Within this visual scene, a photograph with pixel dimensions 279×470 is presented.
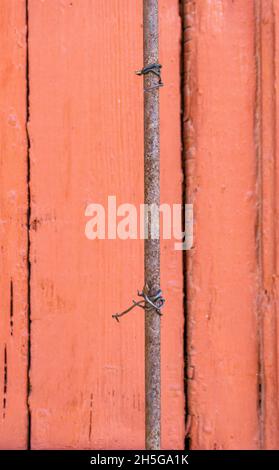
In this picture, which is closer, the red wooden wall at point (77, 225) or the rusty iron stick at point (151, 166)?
the rusty iron stick at point (151, 166)

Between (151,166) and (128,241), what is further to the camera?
(128,241)

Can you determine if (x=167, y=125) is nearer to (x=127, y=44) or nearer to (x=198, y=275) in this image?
(x=127, y=44)

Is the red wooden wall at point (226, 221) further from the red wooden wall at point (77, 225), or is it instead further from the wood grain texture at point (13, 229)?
the wood grain texture at point (13, 229)

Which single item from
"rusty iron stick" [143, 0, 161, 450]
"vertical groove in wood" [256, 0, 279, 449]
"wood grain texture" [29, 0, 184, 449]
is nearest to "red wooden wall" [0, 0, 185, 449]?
"wood grain texture" [29, 0, 184, 449]

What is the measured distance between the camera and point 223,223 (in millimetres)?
881

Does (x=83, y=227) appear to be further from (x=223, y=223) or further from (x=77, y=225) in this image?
(x=223, y=223)

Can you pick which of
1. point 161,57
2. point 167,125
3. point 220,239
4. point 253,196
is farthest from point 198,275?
point 161,57

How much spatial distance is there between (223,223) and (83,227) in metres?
0.26

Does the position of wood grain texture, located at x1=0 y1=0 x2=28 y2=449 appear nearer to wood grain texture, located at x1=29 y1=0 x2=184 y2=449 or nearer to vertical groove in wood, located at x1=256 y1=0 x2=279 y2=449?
wood grain texture, located at x1=29 y1=0 x2=184 y2=449

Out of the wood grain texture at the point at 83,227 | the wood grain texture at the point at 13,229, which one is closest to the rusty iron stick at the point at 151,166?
the wood grain texture at the point at 83,227

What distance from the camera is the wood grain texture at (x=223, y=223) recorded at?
0.88 m

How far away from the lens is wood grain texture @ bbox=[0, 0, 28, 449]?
2.95 feet

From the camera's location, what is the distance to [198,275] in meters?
0.88

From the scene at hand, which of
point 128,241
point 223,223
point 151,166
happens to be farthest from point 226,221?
point 151,166
